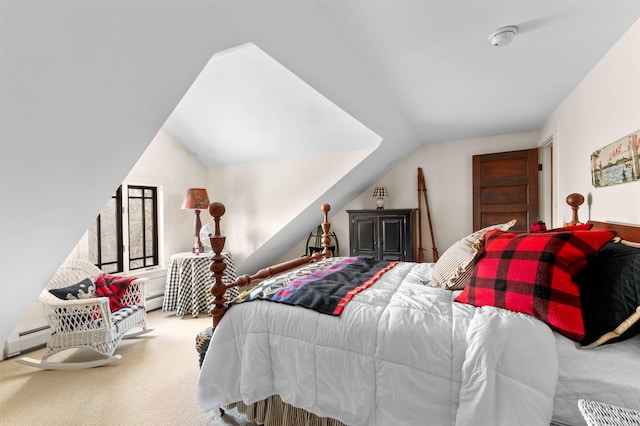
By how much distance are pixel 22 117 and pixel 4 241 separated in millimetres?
686

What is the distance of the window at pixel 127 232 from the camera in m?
3.38

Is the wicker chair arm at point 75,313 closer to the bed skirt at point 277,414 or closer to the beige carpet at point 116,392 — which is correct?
the beige carpet at point 116,392

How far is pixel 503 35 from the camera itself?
174 cm

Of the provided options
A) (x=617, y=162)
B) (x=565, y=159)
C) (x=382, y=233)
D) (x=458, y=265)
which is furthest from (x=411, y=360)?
(x=382, y=233)

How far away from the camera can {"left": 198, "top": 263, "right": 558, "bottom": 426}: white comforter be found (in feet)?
3.41

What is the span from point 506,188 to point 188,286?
4.09 meters

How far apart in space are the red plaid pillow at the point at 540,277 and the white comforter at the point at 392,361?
0.07 m

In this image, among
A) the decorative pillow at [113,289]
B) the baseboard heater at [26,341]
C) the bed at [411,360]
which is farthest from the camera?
the decorative pillow at [113,289]

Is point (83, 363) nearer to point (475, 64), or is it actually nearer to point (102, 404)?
point (102, 404)

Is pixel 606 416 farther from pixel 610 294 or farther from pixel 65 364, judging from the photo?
pixel 65 364

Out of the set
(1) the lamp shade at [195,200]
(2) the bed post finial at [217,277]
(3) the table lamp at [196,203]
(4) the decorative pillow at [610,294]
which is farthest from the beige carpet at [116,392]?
(4) the decorative pillow at [610,294]

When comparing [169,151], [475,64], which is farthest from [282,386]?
[169,151]

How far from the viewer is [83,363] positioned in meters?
2.31

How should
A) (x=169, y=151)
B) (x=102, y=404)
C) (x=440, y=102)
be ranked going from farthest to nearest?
(x=169, y=151)
(x=440, y=102)
(x=102, y=404)
